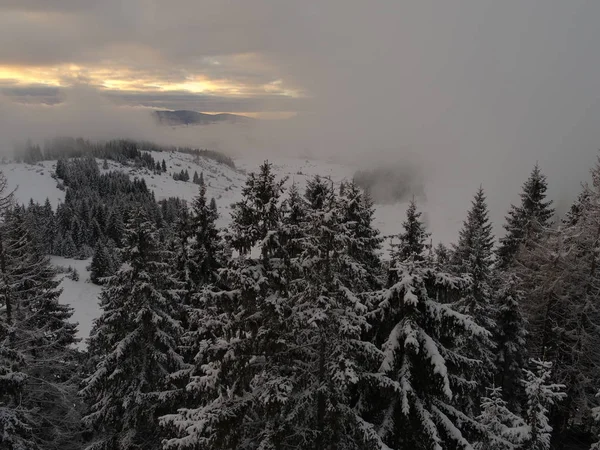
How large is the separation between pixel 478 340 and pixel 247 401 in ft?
52.2

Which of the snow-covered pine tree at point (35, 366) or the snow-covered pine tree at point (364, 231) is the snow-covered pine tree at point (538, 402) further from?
the snow-covered pine tree at point (35, 366)

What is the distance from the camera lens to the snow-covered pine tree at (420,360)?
9852mm

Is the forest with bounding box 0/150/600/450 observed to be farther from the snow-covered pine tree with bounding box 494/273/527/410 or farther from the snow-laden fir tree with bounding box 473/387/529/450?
the snow-covered pine tree with bounding box 494/273/527/410

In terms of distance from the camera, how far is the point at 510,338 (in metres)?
22.9

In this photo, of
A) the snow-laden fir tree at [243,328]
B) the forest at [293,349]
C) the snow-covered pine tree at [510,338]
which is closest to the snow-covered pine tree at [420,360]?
the forest at [293,349]

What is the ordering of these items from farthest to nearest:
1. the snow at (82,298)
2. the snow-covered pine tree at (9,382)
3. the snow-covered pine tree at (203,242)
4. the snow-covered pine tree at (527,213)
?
the snow at (82,298), the snow-covered pine tree at (527,213), the snow-covered pine tree at (203,242), the snow-covered pine tree at (9,382)

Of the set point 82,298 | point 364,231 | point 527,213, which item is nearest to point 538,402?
point 364,231

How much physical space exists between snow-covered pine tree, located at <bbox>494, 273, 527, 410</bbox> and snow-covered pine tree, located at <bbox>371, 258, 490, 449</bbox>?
13.1 m

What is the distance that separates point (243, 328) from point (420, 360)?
15.2 ft

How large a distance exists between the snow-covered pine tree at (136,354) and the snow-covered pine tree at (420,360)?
923 cm

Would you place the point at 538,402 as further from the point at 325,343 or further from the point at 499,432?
the point at 325,343

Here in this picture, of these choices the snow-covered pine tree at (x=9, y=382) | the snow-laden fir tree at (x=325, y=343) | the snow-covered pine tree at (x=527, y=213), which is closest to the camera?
the snow-laden fir tree at (x=325, y=343)

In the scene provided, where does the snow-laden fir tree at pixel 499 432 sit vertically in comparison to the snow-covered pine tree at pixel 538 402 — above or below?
below

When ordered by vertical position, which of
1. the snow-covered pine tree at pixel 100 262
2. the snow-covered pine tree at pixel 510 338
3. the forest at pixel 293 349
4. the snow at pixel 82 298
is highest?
the forest at pixel 293 349
